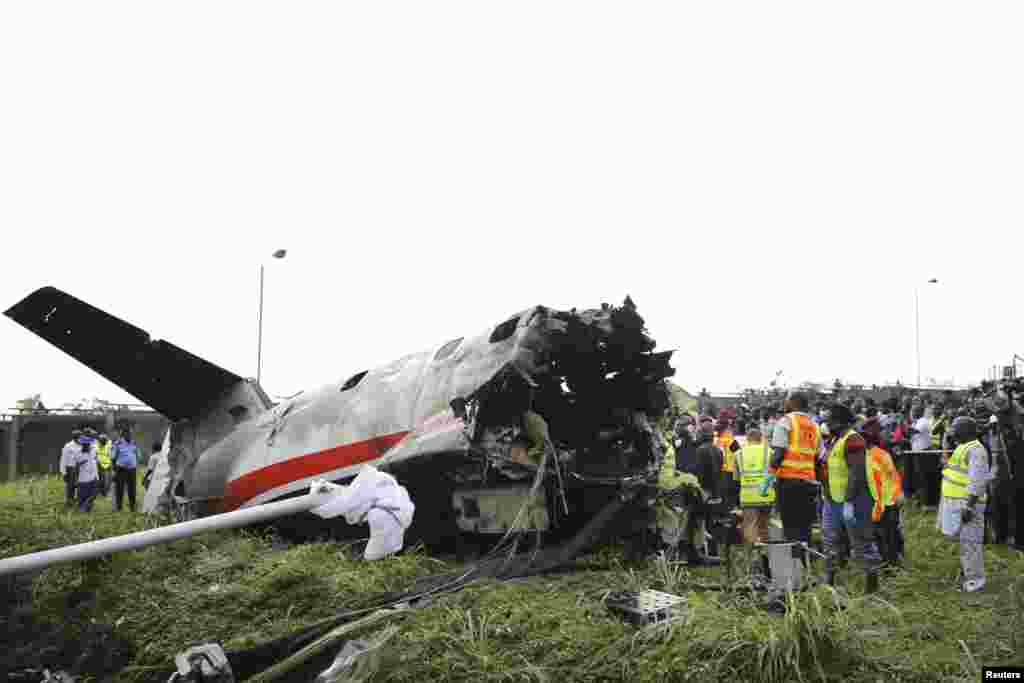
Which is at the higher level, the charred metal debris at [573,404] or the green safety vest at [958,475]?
the charred metal debris at [573,404]

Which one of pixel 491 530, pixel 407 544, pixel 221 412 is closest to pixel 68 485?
pixel 221 412

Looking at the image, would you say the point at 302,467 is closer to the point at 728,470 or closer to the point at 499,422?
the point at 499,422

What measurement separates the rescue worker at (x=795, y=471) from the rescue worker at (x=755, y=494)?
3.40ft

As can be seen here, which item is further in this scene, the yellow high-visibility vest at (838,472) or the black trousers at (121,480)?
the black trousers at (121,480)

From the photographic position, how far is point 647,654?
4691 mm

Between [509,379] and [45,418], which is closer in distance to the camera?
[509,379]

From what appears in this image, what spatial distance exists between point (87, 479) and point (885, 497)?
48.3ft

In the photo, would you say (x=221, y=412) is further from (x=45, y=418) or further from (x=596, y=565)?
(x=45, y=418)

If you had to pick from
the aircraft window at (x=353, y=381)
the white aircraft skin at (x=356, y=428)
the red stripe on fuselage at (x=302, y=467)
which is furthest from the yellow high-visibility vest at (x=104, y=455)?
the aircraft window at (x=353, y=381)

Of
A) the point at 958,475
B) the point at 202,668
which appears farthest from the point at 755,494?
the point at 202,668

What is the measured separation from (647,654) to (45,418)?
31.0m

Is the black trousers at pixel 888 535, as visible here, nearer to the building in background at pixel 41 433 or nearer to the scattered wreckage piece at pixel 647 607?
the scattered wreckage piece at pixel 647 607

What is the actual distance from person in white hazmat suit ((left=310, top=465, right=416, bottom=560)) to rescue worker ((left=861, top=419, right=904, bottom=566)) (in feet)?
18.9

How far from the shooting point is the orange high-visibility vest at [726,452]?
12711 millimetres
